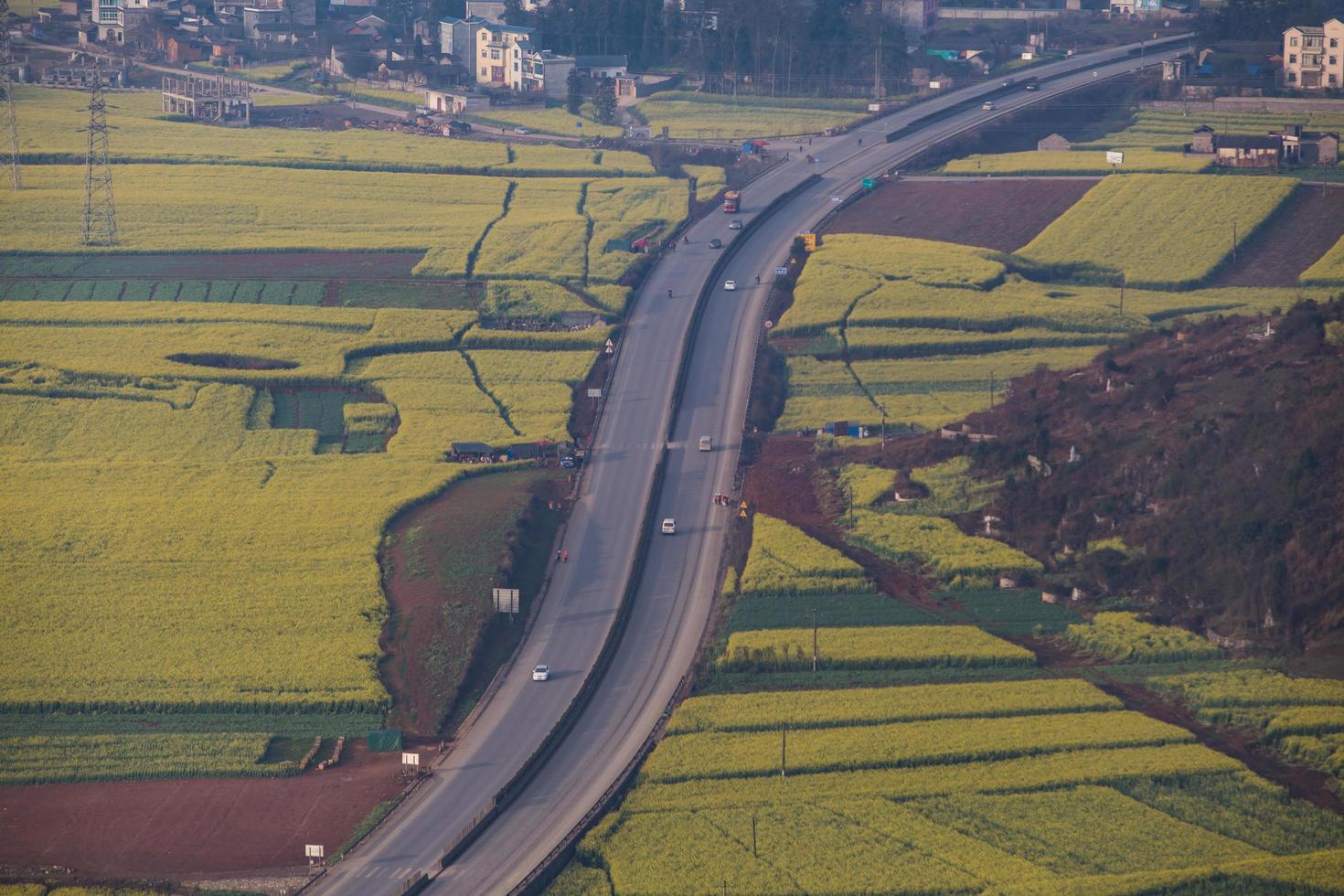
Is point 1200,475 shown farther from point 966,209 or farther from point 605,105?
point 605,105

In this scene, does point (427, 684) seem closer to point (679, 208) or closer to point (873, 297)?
point (873, 297)

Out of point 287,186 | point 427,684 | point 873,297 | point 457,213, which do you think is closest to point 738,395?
point 873,297

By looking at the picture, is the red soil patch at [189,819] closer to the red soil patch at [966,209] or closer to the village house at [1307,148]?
the red soil patch at [966,209]

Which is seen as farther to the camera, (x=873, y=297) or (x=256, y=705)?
(x=873, y=297)

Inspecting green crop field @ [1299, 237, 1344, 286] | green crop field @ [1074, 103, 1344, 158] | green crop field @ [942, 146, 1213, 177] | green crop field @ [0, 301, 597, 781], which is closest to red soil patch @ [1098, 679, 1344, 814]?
green crop field @ [0, 301, 597, 781]

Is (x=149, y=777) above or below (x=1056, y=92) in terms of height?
below

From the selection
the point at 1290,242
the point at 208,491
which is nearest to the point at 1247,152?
the point at 1290,242

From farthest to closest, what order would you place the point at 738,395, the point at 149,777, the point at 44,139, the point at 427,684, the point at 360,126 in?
1. the point at 360,126
2. the point at 44,139
3. the point at 738,395
4. the point at 427,684
5. the point at 149,777

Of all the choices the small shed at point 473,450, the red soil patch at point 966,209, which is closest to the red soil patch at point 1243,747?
the small shed at point 473,450
